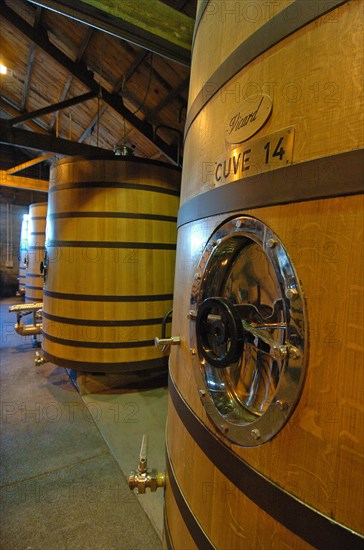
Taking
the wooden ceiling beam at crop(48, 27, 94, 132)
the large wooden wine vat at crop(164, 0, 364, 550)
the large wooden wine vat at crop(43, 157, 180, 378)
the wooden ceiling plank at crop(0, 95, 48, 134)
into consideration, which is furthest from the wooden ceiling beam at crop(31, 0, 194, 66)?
the wooden ceiling plank at crop(0, 95, 48, 134)

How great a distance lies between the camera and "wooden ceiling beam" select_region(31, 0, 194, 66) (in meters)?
1.28

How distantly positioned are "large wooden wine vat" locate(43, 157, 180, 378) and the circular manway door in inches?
73.4

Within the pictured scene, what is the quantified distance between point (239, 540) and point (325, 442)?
32 cm

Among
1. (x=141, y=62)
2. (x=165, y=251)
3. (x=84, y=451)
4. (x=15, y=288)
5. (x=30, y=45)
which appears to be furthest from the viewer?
(x=15, y=288)

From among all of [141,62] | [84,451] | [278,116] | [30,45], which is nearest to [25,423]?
[84,451]

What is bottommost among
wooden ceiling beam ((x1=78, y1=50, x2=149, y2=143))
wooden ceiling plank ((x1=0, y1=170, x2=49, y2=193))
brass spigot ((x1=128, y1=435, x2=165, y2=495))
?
brass spigot ((x1=128, y1=435, x2=165, y2=495))

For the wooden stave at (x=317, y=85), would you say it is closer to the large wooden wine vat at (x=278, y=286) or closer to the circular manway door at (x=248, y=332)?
the large wooden wine vat at (x=278, y=286)

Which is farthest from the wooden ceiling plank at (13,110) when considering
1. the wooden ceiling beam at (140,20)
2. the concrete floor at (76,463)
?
the concrete floor at (76,463)

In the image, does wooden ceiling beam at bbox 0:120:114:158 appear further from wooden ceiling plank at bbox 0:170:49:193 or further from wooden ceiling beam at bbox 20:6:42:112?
wooden ceiling plank at bbox 0:170:49:193

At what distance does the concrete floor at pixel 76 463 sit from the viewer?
56.6 inches

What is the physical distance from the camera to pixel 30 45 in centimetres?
416

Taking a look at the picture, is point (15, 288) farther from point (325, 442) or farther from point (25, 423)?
point (325, 442)

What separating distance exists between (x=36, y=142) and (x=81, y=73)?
1.35 m

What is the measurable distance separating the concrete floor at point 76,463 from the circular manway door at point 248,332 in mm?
1332
